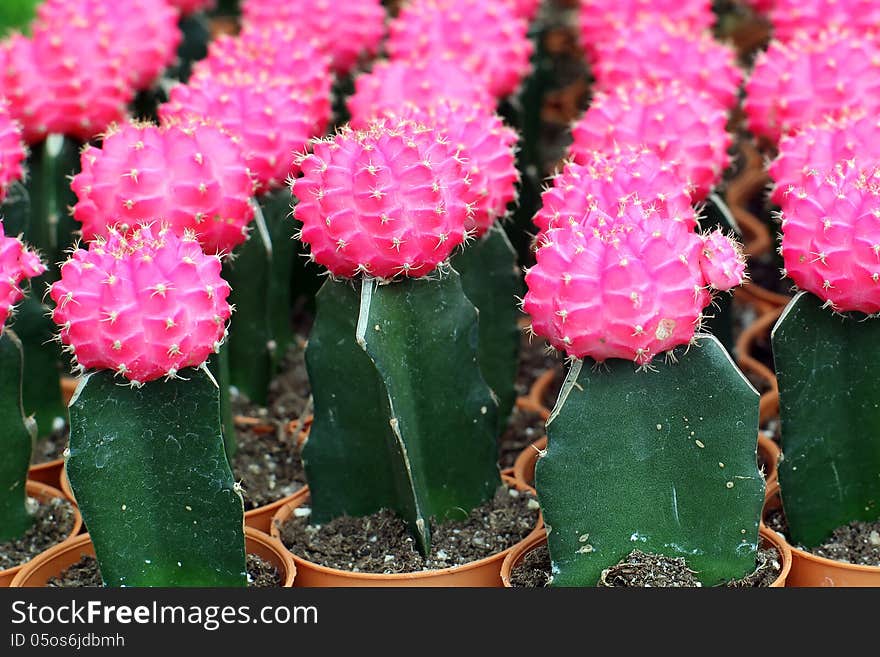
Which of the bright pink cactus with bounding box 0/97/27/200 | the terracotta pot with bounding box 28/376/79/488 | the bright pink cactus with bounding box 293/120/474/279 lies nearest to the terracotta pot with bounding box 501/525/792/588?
the bright pink cactus with bounding box 293/120/474/279

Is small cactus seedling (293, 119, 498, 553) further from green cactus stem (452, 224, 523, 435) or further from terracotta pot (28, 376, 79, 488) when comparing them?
terracotta pot (28, 376, 79, 488)

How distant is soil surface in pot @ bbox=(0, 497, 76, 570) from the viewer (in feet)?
8.02

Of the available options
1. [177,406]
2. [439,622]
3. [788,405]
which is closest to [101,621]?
[177,406]

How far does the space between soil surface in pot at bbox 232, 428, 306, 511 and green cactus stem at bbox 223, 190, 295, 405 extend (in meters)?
0.13

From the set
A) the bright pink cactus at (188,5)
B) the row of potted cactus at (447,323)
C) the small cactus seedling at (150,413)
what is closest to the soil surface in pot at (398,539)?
the row of potted cactus at (447,323)

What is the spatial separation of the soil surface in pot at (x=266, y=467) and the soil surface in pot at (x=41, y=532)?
34cm

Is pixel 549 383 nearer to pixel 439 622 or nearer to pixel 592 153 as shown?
pixel 592 153

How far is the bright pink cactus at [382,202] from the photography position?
212cm

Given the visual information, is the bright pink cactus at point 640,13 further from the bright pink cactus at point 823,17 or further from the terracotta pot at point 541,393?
the terracotta pot at point 541,393

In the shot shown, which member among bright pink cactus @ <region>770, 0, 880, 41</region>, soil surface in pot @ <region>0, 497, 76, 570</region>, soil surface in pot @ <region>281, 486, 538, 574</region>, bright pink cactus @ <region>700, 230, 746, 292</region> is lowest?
soil surface in pot @ <region>0, 497, 76, 570</region>

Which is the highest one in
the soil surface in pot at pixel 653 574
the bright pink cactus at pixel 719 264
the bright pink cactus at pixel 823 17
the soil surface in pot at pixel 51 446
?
the bright pink cactus at pixel 719 264

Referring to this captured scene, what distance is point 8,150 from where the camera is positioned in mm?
2533

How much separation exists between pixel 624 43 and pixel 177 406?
156cm

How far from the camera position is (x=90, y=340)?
197 centimetres
